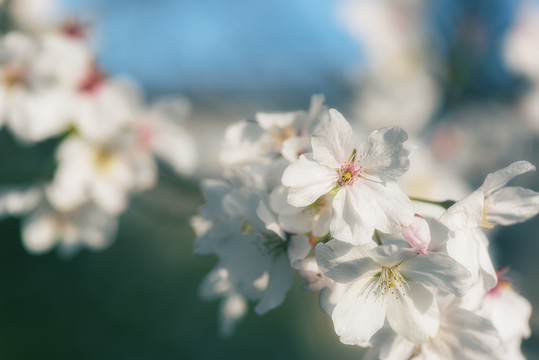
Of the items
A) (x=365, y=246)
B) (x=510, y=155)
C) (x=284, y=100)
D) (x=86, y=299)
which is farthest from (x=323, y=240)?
(x=86, y=299)

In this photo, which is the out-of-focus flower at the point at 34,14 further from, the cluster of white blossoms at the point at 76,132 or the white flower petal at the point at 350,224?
the white flower petal at the point at 350,224

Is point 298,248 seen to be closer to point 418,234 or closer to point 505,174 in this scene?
point 418,234

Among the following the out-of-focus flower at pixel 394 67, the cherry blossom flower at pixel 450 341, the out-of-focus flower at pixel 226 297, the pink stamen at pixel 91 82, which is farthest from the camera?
the out-of-focus flower at pixel 394 67

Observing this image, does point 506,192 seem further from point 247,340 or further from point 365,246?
point 247,340

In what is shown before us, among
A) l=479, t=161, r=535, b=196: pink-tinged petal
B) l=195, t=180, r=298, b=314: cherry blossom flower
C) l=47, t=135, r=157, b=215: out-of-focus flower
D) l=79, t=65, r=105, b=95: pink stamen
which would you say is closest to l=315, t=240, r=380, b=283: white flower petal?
l=195, t=180, r=298, b=314: cherry blossom flower

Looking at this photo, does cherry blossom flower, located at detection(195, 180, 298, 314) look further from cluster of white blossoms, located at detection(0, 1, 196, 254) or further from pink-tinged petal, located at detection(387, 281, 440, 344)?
cluster of white blossoms, located at detection(0, 1, 196, 254)

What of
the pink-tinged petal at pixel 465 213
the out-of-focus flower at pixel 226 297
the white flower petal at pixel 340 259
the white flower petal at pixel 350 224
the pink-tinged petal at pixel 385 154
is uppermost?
the pink-tinged petal at pixel 385 154

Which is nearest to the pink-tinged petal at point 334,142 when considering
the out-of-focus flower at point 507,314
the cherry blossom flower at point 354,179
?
the cherry blossom flower at point 354,179

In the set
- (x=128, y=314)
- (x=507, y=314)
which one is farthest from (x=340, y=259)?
(x=128, y=314)
